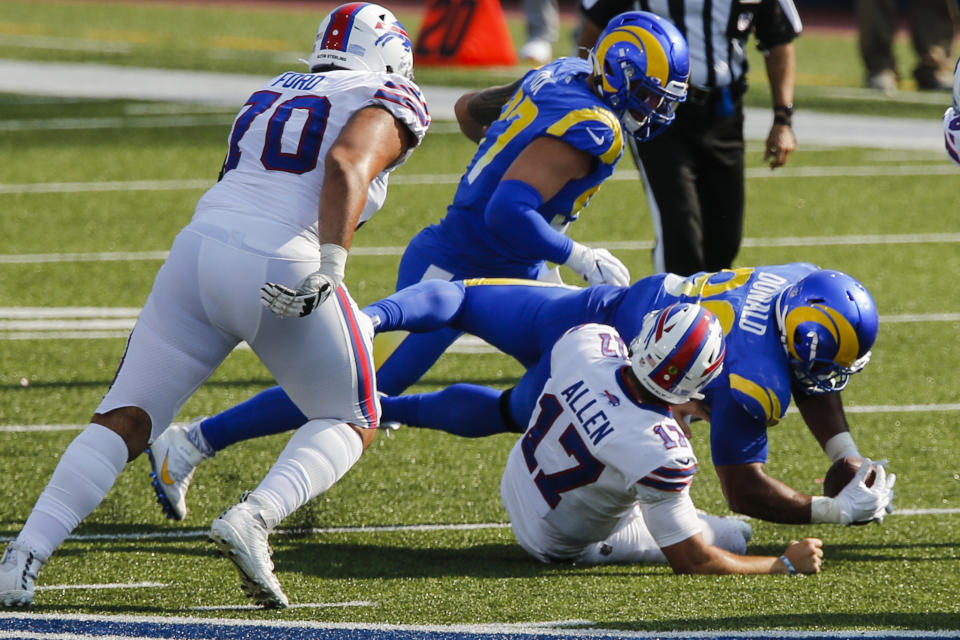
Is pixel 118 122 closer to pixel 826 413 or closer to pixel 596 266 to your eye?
pixel 596 266

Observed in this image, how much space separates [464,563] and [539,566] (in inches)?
8.0

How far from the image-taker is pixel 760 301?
3.88 m

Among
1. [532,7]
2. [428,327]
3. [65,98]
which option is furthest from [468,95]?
[532,7]

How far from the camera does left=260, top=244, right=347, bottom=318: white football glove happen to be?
333 cm

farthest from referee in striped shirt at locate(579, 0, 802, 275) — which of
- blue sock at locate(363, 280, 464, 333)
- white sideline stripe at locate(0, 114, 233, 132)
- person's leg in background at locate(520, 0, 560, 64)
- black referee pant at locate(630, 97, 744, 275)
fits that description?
person's leg in background at locate(520, 0, 560, 64)

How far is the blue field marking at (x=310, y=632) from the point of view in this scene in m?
3.29

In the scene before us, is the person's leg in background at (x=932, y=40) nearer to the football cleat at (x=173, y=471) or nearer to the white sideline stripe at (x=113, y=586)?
the football cleat at (x=173, y=471)

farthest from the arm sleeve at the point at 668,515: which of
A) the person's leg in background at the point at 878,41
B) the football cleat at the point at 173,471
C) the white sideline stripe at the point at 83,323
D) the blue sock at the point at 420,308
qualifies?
the person's leg in background at the point at 878,41

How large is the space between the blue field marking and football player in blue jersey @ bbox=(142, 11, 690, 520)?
96 cm

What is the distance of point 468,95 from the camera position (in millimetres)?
5129

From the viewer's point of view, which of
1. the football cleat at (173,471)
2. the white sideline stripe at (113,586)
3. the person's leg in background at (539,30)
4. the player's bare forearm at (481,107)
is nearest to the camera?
the white sideline stripe at (113,586)

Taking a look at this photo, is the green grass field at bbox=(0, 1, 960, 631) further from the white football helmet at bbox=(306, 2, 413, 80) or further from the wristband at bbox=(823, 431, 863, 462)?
the white football helmet at bbox=(306, 2, 413, 80)

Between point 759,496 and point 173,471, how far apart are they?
167 cm

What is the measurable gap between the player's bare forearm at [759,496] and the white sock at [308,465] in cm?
96
